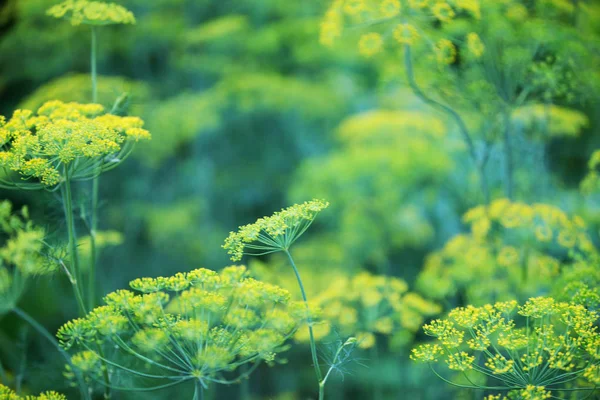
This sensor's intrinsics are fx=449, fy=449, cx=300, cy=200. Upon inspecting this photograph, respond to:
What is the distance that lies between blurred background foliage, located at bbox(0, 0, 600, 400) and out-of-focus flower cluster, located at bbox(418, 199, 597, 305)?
0.03 meters

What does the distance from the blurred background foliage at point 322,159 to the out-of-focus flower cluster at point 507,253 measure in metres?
0.03

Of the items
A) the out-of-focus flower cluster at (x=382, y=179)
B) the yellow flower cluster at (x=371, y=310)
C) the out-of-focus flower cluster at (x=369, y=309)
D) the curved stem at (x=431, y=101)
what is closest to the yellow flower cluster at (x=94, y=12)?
the curved stem at (x=431, y=101)

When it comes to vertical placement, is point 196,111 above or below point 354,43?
below

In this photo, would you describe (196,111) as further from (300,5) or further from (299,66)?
(300,5)

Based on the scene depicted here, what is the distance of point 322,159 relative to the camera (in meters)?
7.33

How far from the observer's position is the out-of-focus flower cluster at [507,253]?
146 inches

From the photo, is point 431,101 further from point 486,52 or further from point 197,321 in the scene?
point 197,321

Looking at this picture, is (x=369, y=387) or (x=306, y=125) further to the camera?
(x=306, y=125)

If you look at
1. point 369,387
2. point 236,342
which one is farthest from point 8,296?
point 369,387

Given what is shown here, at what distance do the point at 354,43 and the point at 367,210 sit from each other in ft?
9.10

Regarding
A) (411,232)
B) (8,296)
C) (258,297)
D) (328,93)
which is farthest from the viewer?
(328,93)

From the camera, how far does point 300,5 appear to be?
796 centimetres

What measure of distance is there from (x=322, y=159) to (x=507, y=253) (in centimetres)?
380

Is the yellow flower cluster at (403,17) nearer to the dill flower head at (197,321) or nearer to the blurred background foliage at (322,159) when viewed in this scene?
the blurred background foliage at (322,159)
